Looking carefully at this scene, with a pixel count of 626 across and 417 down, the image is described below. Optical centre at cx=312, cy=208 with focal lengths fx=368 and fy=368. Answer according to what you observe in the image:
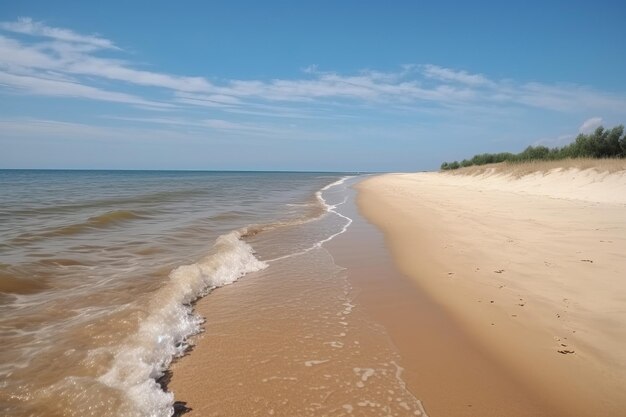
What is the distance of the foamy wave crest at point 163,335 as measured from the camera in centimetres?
302

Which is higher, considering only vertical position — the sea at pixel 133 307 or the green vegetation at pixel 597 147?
the green vegetation at pixel 597 147

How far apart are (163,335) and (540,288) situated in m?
5.11

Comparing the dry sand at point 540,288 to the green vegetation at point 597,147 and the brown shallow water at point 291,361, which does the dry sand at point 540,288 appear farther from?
the green vegetation at point 597,147

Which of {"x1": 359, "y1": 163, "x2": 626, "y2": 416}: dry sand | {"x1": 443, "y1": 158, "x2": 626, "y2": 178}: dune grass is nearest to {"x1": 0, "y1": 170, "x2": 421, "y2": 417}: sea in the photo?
{"x1": 359, "y1": 163, "x2": 626, "y2": 416}: dry sand

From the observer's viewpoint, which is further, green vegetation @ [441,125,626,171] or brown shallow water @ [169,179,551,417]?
green vegetation @ [441,125,626,171]

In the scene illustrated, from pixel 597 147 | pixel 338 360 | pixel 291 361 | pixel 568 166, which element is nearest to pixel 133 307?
pixel 291 361

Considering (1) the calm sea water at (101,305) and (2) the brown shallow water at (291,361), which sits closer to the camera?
(2) the brown shallow water at (291,361)

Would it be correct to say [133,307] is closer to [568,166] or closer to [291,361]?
[291,361]

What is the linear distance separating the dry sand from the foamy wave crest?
2285 millimetres

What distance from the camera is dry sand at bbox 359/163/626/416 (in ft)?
10.7

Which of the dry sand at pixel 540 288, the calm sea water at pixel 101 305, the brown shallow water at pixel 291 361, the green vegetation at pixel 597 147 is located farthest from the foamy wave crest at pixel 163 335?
the green vegetation at pixel 597 147

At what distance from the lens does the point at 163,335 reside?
4.12m

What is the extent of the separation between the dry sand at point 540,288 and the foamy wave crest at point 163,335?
7.50 feet

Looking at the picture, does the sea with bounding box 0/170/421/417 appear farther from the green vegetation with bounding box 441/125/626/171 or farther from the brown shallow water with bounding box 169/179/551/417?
the green vegetation with bounding box 441/125/626/171
